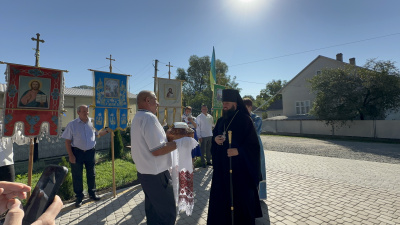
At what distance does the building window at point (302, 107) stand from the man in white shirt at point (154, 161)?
25709 mm

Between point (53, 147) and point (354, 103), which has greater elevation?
point (354, 103)

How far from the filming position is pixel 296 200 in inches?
176

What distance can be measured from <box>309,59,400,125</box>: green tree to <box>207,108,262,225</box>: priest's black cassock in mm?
17709

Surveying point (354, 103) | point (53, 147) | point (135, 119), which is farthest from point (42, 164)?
point (354, 103)

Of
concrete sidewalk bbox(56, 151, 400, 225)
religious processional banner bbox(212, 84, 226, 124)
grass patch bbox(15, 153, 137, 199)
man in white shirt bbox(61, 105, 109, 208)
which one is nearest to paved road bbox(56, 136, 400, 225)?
concrete sidewalk bbox(56, 151, 400, 225)

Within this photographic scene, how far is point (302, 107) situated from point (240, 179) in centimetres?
2525

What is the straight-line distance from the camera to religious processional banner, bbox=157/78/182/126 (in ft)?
21.5

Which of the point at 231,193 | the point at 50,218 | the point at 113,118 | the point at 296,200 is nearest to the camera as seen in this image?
the point at 50,218

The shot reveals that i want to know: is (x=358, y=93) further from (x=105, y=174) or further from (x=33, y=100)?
(x=33, y=100)

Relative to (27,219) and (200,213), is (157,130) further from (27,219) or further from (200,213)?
(200,213)

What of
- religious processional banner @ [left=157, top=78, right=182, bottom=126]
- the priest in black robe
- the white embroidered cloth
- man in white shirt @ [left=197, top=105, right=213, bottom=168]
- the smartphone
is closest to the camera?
the smartphone

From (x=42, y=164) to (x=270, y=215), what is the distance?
849 centimetres

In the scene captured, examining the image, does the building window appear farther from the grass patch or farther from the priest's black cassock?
the priest's black cassock

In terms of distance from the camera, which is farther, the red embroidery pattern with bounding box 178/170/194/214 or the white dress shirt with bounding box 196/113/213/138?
the white dress shirt with bounding box 196/113/213/138
